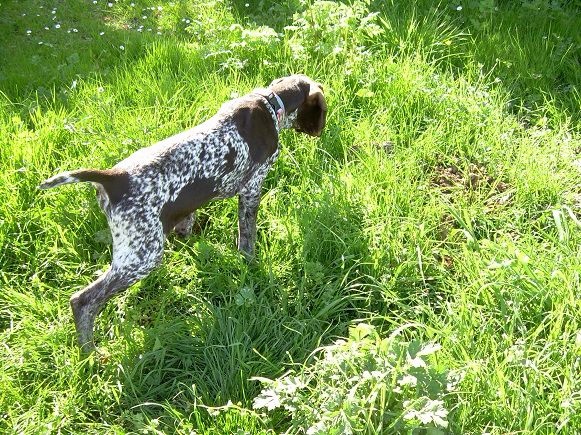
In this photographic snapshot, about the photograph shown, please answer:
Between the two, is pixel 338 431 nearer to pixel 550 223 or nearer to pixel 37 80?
pixel 550 223

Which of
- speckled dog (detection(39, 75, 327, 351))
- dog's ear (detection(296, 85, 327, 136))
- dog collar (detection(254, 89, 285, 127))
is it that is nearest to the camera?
speckled dog (detection(39, 75, 327, 351))

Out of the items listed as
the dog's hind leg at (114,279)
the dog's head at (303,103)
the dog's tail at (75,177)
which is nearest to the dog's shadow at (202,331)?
the dog's hind leg at (114,279)

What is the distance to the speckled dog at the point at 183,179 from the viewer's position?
9.18 ft

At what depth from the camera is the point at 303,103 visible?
359 centimetres

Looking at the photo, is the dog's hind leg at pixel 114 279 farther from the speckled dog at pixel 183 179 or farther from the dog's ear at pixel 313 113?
the dog's ear at pixel 313 113

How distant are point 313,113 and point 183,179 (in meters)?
1.01

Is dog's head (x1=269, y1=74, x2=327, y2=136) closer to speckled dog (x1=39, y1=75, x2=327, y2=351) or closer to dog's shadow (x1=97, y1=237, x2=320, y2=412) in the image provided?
speckled dog (x1=39, y1=75, x2=327, y2=351)

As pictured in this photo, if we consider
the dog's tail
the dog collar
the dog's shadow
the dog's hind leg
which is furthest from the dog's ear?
the dog's tail

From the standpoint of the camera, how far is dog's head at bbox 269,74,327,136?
3495 millimetres

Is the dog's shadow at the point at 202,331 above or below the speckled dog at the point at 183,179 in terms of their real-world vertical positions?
below

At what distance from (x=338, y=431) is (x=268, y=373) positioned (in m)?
→ 0.70

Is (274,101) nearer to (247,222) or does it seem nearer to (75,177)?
(247,222)

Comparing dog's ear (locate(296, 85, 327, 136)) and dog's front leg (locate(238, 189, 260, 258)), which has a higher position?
dog's ear (locate(296, 85, 327, 136))

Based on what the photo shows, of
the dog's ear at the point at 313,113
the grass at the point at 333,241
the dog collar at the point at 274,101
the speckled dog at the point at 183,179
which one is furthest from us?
the dog's ear at the point at 313,113
